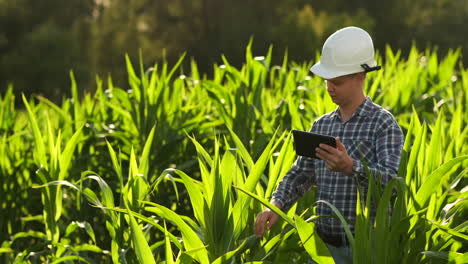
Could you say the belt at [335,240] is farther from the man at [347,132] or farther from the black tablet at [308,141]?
the black tablet at [308,141]

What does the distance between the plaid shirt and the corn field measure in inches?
2.3

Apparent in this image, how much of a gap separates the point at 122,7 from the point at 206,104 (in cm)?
3051

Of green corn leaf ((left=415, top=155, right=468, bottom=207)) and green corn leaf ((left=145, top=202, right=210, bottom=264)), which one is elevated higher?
green corn leaf ((left=415, top=155, right=468, bottom=207))

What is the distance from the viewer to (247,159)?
3084 millimetres

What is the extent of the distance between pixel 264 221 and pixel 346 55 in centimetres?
66

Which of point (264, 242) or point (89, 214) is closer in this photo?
point (264, 242)

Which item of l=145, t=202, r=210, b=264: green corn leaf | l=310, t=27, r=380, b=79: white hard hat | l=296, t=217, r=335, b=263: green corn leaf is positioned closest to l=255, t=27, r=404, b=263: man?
l=310, t=27, r=380, b=79: white hard hat

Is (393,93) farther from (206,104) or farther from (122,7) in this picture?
(122,7)

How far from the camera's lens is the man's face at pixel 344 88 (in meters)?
2.81

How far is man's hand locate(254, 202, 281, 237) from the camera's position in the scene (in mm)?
2668

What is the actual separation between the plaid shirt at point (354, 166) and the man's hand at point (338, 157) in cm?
5

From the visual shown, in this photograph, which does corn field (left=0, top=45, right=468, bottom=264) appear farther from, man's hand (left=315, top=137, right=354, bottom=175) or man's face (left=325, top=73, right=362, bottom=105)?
man's face (left=325, top=73, right=362, bottom=105)

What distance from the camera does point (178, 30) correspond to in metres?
34.5

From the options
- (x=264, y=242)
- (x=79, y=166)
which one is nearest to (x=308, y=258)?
(x=264, y=242)
